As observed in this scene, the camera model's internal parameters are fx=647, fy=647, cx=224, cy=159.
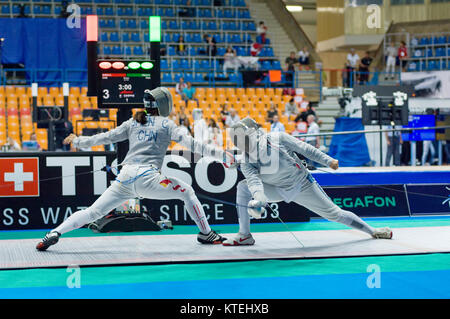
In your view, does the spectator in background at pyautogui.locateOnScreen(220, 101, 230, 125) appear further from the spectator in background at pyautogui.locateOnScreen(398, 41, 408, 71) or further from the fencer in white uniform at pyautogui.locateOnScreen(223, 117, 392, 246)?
Answer: the fencer in white uniform at pyautogui.locateOnScreen(223, 117, 392, 246)

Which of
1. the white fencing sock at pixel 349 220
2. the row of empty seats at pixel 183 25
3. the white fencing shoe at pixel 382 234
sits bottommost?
the white fencing shoe at pixel 382 234

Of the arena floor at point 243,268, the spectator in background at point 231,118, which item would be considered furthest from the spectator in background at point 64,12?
the arena floor at point 243,268

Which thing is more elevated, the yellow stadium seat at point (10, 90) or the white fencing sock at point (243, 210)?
the yellow stadium seat at point (10, 90)

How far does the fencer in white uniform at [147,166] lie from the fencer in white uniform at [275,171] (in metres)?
0.30

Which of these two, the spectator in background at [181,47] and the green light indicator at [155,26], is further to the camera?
the spectator in background at [181,47]

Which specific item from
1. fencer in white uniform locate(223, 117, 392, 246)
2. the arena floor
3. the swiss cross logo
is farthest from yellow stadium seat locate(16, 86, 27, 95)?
fencer in white uniform locate(223, 117, 392, 246)

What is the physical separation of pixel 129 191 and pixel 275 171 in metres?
1.48

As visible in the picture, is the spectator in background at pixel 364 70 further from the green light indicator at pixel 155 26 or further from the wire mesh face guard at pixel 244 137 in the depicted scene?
the wire mesh face guard at pixel 244 137

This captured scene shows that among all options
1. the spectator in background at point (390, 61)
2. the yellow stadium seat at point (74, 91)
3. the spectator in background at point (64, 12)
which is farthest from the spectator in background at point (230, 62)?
the spectator in background at point (390, 61)

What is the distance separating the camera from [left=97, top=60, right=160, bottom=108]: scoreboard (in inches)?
314

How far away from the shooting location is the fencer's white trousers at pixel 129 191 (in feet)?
20.7

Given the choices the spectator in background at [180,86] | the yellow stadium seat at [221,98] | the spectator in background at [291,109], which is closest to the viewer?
the spectator in background at [291,109]

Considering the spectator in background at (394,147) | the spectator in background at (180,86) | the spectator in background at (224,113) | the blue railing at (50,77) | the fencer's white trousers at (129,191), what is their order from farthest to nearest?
the blue railing at (50,77), the spectator in background at (180,86), the spectator in background at (224,113), the spectator in background at (394,147), the fencer's white trousers at (129,191)

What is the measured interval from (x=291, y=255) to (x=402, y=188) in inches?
157
